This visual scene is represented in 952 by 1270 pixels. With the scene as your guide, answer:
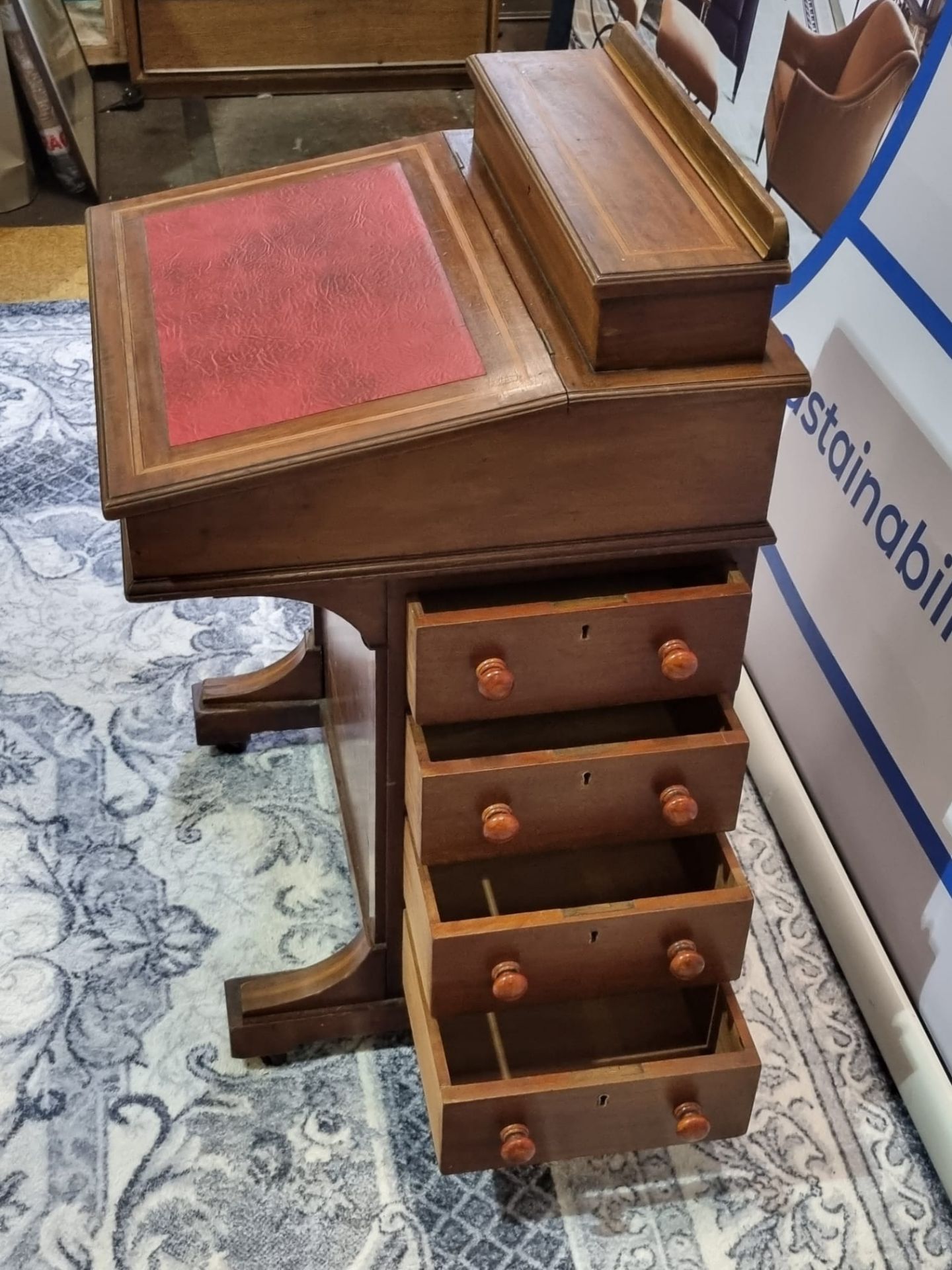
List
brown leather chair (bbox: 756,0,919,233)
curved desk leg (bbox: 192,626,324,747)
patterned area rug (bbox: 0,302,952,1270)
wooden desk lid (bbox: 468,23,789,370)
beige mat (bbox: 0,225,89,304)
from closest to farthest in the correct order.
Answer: wooden desk lid (bbox: 468,23,789,370) < patterned area rug (bbox: 0,302,952,1270) < brown leather chair (bbox: 756,0,919,233) < curved desk leg (bbox: 192,626,324,747) < beige mat (bbox: 0,225,89,304)

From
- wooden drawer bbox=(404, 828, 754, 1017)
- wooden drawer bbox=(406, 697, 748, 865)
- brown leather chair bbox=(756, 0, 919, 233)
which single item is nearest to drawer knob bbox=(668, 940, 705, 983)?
wooden drawer bbox=(404, 828, 754, 1017)

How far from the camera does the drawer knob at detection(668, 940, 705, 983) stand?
1249 millimetres

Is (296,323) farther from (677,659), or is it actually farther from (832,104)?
(832,104)

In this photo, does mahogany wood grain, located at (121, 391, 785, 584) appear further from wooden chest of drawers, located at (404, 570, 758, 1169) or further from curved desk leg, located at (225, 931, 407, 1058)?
curved desk leg, located at (225, 931, 407, 1058)

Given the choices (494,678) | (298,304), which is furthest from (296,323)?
(494,678)

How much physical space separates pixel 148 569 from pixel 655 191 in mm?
547

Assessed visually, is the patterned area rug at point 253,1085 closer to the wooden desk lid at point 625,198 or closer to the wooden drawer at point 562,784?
the wooden drawer at point 562,784

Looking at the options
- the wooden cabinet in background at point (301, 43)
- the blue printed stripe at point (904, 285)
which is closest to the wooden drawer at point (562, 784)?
the blue printed stripe at point (904, 285)

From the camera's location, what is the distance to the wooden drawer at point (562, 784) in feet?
3.90

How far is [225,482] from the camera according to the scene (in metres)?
1.04

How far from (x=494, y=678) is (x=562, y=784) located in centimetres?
14

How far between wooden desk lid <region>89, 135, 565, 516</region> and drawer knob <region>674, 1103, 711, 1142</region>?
0.68m

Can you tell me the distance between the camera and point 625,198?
45.3 inches

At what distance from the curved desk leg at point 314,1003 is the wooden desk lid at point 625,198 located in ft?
2.50
